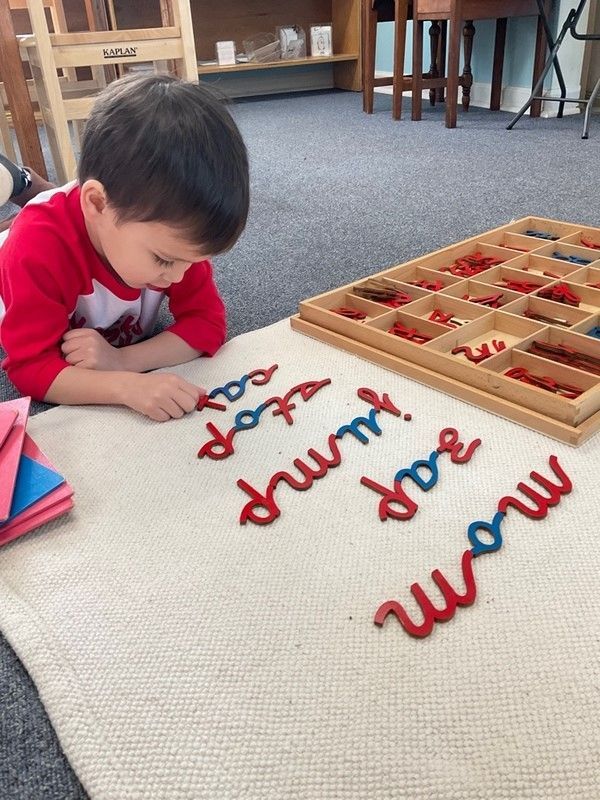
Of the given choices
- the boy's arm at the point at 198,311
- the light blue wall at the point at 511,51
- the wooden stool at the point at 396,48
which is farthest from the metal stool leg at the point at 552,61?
the boy's arm at the point at 198,311

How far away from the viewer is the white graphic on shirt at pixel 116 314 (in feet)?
3.16

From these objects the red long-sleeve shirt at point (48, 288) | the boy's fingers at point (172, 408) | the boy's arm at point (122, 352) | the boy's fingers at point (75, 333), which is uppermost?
the red long-sleeve shirt at point (48, 288)

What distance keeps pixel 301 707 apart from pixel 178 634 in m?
0.13

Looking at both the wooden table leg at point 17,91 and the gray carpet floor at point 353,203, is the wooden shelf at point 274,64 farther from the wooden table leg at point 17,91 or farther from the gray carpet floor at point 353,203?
the wooden table leg at point 17,91

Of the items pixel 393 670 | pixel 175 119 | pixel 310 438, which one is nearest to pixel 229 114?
pixel 175 119

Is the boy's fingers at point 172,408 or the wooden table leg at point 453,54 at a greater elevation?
the wooden table leg at point 453,54

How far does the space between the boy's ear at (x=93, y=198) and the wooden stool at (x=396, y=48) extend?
8.14ft

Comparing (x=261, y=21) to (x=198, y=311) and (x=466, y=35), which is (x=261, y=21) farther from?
(x=198, y=311)

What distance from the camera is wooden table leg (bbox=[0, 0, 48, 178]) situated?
181cm

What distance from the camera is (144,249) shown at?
2.54 feet

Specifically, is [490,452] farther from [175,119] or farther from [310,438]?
[175,119]

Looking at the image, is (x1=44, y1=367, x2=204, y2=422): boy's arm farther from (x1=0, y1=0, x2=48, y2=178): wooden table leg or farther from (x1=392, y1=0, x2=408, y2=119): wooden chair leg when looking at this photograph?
(x1=392, y1=0, x2=408, y2=119): wooden chair leg

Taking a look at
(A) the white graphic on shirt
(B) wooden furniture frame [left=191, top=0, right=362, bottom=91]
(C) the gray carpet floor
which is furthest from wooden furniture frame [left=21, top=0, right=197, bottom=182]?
(B) wooden furniture frame [left=191, top=0, right=362, bottom=91]

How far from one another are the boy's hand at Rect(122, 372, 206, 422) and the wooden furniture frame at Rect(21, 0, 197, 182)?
1.18 m
